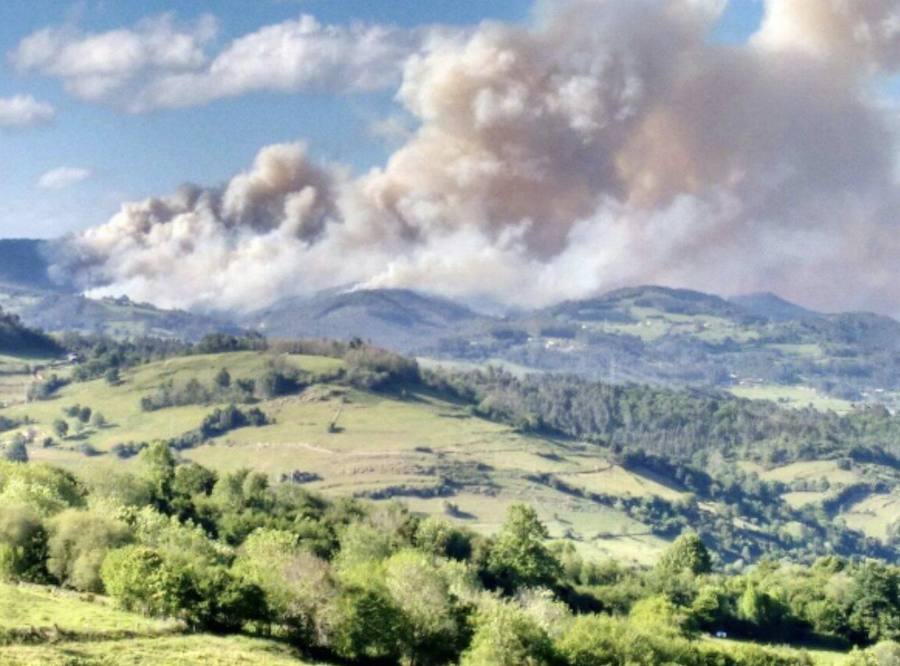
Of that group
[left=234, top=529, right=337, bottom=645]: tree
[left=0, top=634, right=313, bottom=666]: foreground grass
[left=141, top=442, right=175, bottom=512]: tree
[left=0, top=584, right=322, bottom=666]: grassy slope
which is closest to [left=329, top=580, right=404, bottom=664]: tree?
[left=234, top=529, right=337, bottom=645]: tree

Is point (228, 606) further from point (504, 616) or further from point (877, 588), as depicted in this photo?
point (877, 588)

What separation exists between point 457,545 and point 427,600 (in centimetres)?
4754

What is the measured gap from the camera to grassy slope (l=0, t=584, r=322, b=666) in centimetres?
4594

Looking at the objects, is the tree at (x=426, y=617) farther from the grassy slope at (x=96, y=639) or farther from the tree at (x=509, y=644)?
the grassy slope at (x=96, y=639)

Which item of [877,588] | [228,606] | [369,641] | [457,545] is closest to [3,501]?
[228,606]

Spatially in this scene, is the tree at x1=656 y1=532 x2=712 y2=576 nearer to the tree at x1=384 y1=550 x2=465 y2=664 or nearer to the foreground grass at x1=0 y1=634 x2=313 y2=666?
the tree at x1=384 y1=550 x2=465 y2=664

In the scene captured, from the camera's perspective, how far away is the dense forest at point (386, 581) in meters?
60.4

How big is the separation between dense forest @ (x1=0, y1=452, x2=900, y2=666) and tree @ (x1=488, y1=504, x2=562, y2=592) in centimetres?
17

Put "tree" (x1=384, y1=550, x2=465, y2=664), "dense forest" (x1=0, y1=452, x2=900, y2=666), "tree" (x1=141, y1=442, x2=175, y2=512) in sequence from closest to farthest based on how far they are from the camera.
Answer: "dense forest" (x1=0, y1=452, x2=900, y2=666)
"tree" (x1=384, y1=550, x2=465, y2=664)
"tree" (x1=141, y1=442, x2=175, y2=512)

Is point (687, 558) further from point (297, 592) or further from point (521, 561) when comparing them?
point (297, 592)

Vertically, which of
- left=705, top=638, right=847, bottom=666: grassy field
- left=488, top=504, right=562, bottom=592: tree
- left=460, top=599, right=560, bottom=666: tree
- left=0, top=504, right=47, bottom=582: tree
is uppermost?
left=0, top=504, right=47, bottom=582: tree

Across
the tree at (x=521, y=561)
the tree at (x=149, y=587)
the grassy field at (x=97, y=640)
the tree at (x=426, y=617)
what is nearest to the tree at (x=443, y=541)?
the tree at (x=521, y=561)

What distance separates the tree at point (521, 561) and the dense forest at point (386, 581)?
0.17 m

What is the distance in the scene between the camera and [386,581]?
68062 mm
